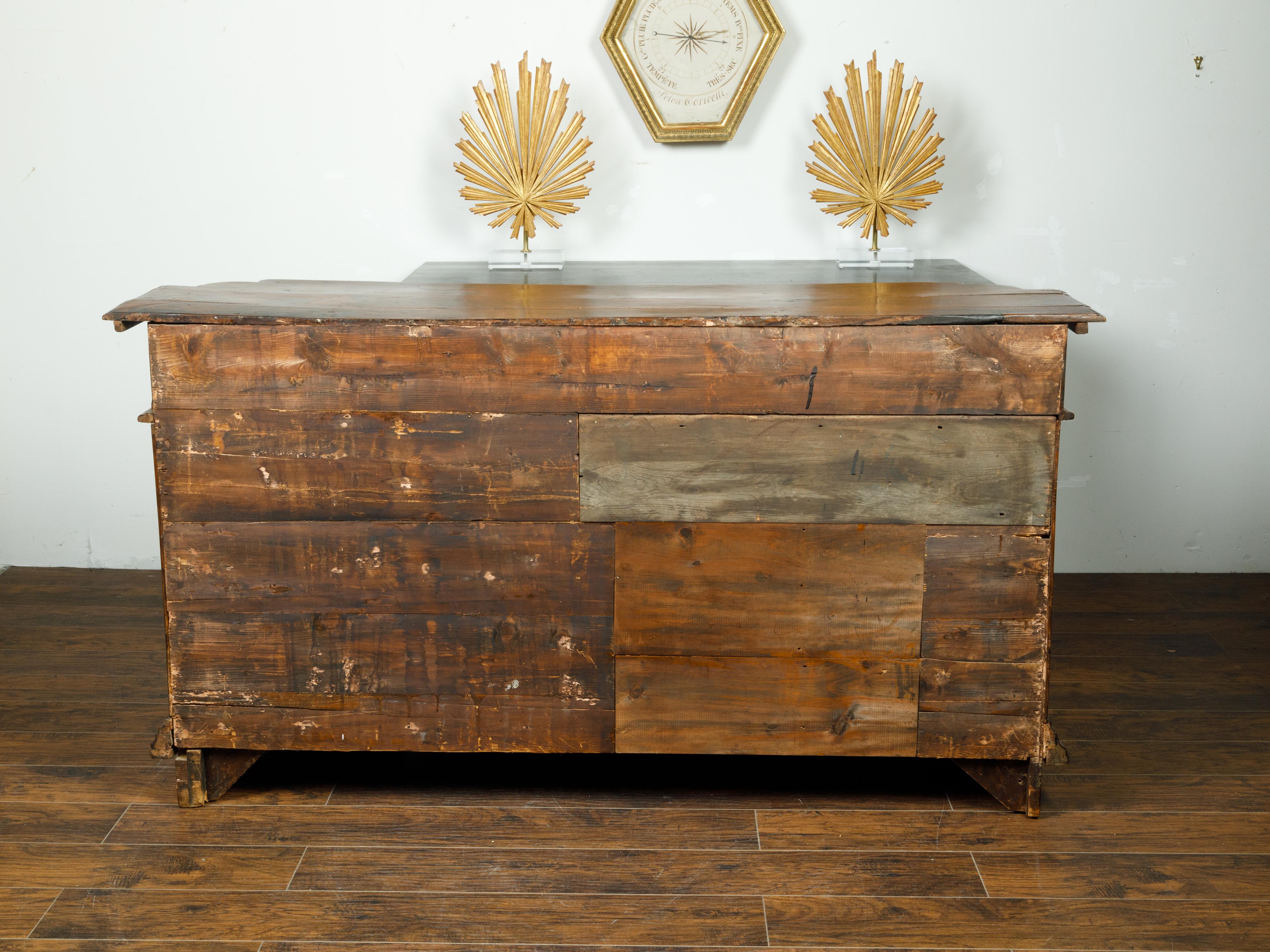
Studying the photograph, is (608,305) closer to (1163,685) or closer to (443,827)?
(443,827)

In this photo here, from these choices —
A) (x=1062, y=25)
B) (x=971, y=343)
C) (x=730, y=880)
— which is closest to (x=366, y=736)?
(x=730, y=880)

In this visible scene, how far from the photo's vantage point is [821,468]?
1.90m

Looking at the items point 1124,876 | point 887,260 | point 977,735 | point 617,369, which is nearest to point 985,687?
point 977,735

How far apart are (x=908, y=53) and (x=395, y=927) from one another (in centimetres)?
240

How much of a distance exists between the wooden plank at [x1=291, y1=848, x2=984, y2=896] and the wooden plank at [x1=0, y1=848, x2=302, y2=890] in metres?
0.06

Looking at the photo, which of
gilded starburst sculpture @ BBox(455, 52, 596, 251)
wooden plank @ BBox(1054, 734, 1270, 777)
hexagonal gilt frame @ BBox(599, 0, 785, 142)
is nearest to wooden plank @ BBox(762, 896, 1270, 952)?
wooden plank @ BBox(1054, 734, 1270, 777)

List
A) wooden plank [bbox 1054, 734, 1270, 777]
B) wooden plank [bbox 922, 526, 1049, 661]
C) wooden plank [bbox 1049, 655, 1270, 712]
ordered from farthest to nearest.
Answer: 1. wooden plank [bbox 1049, 655, 1270, 712]
2. wooden plank [bbox 1054, 734, 1270, 777]
3. wooden plank [bbox 922, 526, 1049, 661]

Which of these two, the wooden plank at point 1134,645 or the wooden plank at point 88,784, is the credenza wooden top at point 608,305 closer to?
the wooden plank at point 88,784

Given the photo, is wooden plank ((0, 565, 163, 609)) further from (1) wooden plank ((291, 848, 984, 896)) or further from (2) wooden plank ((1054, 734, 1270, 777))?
(2) wooden plank ((1054, 734, 1270, 777))

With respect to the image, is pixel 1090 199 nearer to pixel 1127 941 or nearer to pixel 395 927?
pixel 1127 941

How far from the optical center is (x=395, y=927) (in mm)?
1727

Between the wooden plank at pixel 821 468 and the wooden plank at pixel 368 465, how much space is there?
0.26 feet

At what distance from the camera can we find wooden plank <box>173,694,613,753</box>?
6.58 feet

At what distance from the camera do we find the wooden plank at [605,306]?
1844 mm
